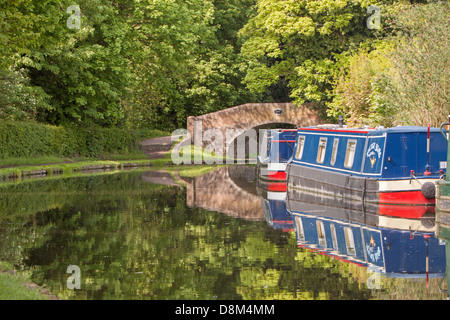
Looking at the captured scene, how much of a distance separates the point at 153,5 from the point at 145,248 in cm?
1996

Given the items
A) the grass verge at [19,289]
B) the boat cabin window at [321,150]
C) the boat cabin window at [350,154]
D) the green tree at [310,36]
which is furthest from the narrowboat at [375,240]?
the green tree at [310,36]

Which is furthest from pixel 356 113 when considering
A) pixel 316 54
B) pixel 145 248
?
pixel 145 248

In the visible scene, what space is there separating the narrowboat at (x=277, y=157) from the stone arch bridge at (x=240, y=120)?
11.9 meters

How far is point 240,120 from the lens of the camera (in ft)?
117

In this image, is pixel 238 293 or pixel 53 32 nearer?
pixel 238 293

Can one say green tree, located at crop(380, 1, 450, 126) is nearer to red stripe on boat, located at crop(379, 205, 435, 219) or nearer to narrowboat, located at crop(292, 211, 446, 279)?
red stripe on boat, located at crop(379, 205, 435, 219)

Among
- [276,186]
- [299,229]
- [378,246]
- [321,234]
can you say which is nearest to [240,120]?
[276,186]

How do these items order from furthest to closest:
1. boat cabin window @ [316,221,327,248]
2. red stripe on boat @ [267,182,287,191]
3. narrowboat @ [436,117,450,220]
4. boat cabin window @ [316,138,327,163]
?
red stripe on boat @ [267,182,287,191] < boat cabin window @ [316,138,327,163] < narrowboat @ [436,117,450,220] < boat cabin window @ [316,221,327,248]

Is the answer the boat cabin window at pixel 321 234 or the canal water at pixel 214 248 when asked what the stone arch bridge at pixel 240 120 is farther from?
the boat cabin window at pixel 321 234

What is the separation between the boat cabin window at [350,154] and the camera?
1627 centimetres

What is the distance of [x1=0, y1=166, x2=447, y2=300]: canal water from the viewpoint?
744 cm

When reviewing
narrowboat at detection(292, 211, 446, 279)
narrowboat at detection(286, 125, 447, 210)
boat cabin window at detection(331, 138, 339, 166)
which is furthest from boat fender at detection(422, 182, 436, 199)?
boat cabin window at detection(331, 138, 339, 166)

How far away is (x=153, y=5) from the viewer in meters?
28.2

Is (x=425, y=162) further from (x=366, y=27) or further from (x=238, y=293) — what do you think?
(x=366, y=27)
